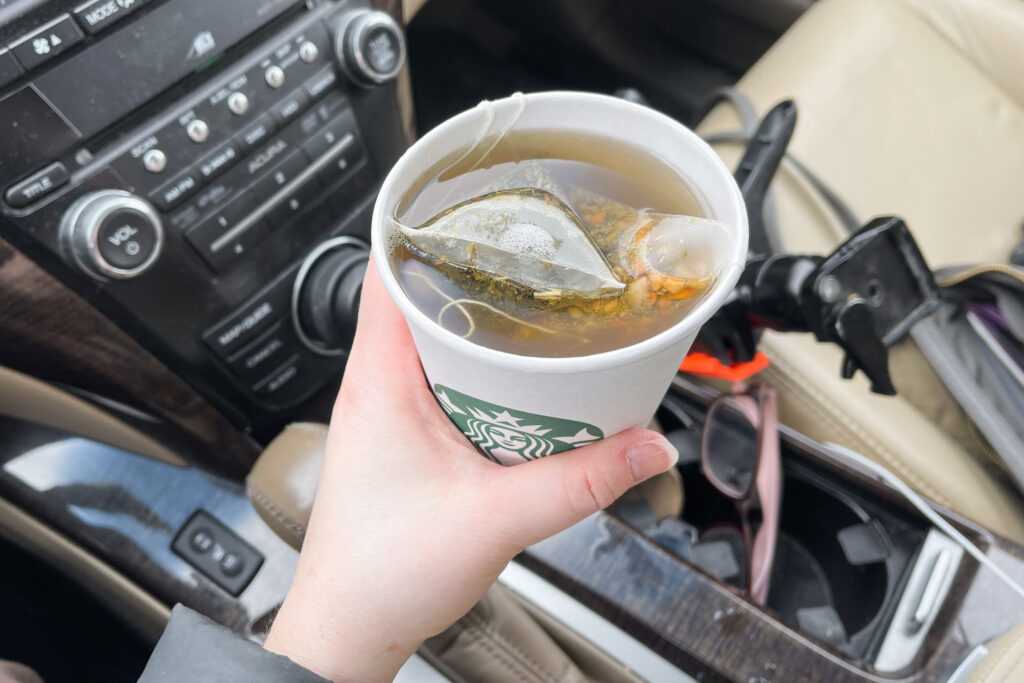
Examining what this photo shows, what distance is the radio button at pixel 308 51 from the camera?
95 cm

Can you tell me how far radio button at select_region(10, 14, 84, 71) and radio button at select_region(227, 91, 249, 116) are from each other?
184mm

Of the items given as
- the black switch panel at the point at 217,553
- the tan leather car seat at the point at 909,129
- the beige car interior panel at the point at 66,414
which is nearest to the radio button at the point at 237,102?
the beige car interior panel at the point at 66,414

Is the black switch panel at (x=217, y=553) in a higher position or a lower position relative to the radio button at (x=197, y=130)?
lower

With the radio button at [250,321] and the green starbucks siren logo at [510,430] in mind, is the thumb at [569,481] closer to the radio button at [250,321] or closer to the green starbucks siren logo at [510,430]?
the green starbucks siren logo at [510,430]

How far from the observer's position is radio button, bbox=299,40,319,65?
3.12 feet

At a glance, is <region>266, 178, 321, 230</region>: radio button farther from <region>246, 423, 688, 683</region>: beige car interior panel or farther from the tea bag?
the tea bag

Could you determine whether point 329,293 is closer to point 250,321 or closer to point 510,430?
point 250,321

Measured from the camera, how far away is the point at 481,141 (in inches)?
25.9

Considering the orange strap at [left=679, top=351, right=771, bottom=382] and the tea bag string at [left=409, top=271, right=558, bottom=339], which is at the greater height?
the tea bag string at [left=409, top=271, right=558, bottom=339]

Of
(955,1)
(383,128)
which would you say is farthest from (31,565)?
(955,1)

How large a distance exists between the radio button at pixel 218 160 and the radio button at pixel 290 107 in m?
0.08

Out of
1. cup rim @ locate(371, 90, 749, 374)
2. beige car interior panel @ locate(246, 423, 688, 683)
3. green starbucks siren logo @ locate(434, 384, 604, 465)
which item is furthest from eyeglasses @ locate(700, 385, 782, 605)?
cup rim @ locate(371, 90, 749, 374)

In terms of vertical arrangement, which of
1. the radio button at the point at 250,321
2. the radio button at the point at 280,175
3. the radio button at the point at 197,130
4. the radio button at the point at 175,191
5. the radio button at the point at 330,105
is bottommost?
the radio button at the point at 250,321

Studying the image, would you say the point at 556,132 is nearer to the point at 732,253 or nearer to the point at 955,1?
the point at 732,253
